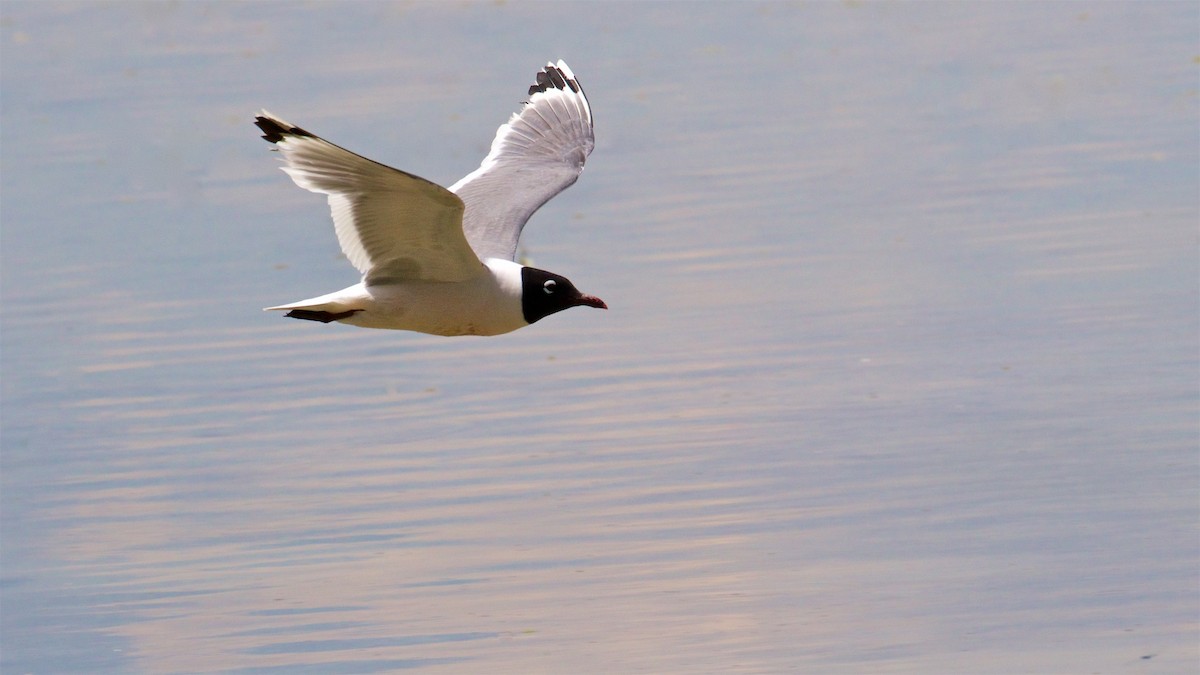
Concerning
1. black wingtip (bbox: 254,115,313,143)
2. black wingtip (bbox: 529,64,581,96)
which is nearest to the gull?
black wingtip (bbox: 254,115,313,143)

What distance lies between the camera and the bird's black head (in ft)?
24.6

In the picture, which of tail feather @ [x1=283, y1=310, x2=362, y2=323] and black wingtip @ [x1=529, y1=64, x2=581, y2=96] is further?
black wingtip @ [x1=529, y1=64, x2=581, y2=96]

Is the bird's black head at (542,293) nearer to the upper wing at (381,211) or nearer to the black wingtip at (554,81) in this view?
the upper wing at (381,211)

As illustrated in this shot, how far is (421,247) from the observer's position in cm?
720

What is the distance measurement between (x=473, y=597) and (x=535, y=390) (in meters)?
2.43

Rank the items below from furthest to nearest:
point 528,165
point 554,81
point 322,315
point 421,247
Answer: point 554,81 → point 528,165 → point 322,315 → point 421,247

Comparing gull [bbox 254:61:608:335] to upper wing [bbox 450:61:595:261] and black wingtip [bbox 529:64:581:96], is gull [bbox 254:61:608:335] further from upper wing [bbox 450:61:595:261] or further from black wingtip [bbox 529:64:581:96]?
black wingtip [bbox 529:64:581:96]

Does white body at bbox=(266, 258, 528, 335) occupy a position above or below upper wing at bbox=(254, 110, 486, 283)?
below

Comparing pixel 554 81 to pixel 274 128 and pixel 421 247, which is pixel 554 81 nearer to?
pixel 421 247

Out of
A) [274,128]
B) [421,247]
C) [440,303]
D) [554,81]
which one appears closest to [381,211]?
[421,247]

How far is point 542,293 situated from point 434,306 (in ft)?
1.41

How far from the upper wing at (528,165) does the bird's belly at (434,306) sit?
429 millimetres

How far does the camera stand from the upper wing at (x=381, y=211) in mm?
6652

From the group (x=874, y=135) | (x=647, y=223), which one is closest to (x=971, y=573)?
(x=647, y=223)
